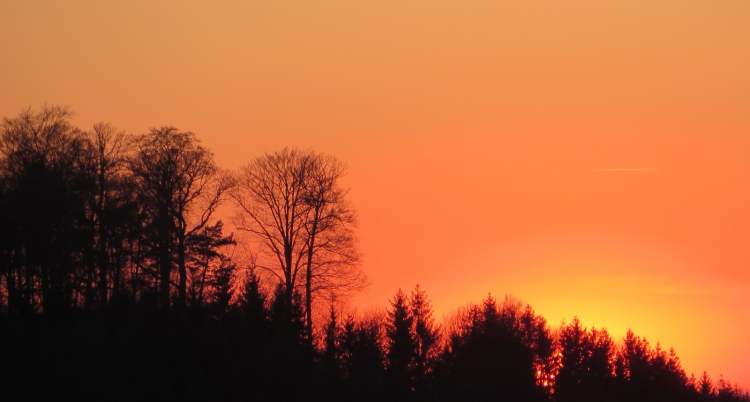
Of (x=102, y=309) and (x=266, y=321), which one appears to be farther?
(x=266, y=321)

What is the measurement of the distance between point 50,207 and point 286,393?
19.8 metres

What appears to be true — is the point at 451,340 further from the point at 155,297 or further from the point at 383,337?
the point at 155,297

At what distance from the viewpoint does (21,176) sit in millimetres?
63219

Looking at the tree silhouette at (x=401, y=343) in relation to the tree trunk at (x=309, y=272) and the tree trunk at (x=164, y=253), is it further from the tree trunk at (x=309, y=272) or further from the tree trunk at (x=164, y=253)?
the tree trunk at (x=164, y=253)

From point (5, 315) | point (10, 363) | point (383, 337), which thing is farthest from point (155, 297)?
point (383, 337)

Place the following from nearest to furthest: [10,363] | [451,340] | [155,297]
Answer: [10,363] → [155,297] → [451,340]

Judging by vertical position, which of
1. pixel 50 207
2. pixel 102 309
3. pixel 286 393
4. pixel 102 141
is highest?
pixel 102 141

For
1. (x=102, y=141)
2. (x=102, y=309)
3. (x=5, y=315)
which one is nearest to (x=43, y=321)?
(x=5, y=315)

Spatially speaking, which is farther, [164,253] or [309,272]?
[309,272]

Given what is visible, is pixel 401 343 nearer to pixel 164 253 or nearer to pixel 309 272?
pixel 309 272

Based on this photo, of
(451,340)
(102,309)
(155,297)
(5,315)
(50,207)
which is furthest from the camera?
(451,340)

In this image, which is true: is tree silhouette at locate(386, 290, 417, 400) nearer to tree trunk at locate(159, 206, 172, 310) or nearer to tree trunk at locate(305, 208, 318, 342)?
tree trunk at locate(305, 208, 318, 342)

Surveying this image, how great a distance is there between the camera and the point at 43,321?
47.4 metres

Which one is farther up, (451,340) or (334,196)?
(334,196)
